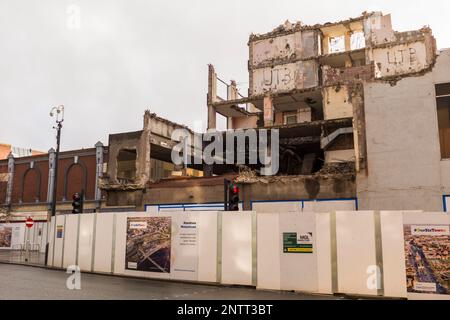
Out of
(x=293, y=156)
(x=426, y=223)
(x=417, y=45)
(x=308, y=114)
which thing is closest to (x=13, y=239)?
(x=293, y=156)

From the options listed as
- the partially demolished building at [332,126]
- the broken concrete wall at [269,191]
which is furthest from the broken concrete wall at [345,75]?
the broken concrete wall at [269,191]

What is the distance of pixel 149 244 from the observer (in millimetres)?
16062

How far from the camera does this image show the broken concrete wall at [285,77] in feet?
128

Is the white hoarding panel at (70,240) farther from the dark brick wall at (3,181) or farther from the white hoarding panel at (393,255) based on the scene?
the dark brick wall at (3,181)

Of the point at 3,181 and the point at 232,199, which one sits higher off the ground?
the point at 3,181

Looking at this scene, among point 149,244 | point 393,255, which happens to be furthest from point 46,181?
point 393,255

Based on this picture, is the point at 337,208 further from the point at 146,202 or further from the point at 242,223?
the point at 146,202

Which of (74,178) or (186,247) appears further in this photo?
(74,178)

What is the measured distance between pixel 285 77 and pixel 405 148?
21921 millimetres

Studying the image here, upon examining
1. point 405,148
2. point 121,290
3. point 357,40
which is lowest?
point 121,290

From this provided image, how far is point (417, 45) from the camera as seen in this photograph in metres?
35.8

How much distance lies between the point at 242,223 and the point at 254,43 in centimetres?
3121

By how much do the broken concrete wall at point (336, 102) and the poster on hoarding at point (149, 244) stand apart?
20.2m

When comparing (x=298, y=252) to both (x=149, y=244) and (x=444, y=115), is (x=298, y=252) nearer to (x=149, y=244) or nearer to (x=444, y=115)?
(x=149, y=244)
